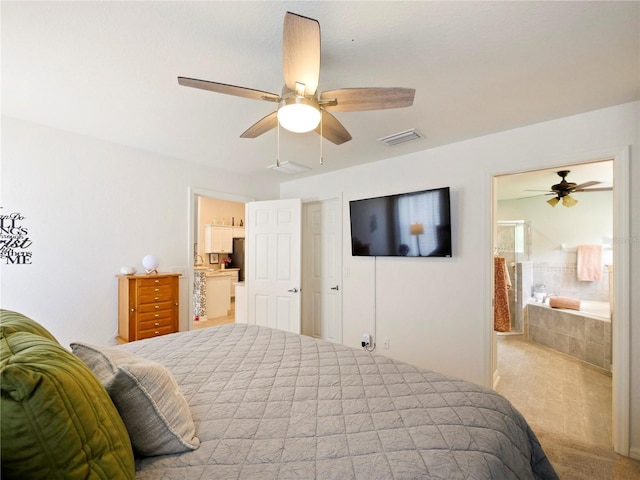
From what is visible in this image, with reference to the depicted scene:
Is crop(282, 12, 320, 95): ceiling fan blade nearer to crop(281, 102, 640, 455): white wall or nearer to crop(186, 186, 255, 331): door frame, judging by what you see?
crop(281, 102, 640, 455): white wall

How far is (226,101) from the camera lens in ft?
7.10

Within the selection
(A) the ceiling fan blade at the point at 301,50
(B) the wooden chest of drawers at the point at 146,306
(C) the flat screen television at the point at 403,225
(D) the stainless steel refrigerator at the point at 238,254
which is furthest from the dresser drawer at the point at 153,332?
(D) the stainless steel refrigerator at the point at 238,254

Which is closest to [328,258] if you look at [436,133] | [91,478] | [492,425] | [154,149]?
[436,133]

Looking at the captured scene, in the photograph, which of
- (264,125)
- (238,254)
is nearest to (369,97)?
(264,125)

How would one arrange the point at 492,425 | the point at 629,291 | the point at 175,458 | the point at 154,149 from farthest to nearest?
the point at 154,149 < the point at 629,291 < the point at 492,425 < the point at 175,458

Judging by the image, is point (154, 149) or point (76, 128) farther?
point (154, 149)

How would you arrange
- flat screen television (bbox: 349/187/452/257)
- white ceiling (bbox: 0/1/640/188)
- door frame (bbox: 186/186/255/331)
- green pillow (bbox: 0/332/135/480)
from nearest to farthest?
green pillow (bbox: 0/332/135/480), white ceiling (bbox: 0/1/640/188), flat screen television (bbox: 349/187/452/257), door frame (bbox: 186/186/255/331)

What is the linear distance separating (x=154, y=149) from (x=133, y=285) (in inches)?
57.3

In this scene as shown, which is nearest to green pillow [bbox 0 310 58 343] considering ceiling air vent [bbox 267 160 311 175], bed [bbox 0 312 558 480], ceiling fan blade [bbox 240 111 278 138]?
bed [bbox 0 312 558 480]

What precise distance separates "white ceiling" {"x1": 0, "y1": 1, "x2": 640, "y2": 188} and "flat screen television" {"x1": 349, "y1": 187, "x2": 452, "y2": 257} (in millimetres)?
775

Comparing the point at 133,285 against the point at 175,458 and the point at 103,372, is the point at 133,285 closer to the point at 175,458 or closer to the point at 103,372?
the point at 103,372

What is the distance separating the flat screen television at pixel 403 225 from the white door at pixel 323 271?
42 centimetres

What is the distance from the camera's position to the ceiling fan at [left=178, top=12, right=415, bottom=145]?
1.22 metres

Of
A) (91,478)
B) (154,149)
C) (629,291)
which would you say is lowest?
(91,478)
